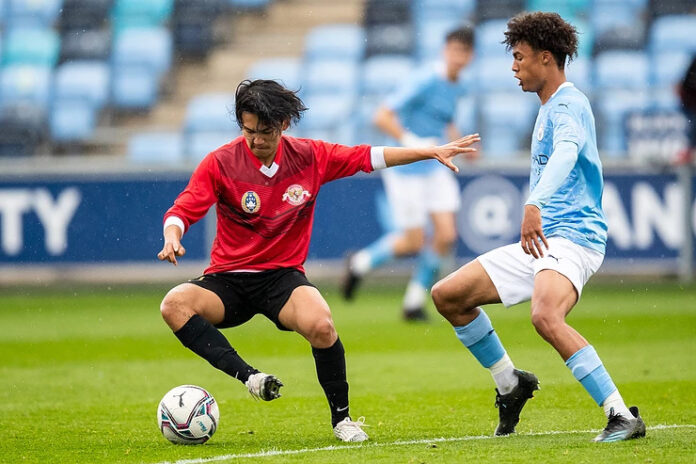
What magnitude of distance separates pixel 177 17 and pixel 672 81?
709 centimetres

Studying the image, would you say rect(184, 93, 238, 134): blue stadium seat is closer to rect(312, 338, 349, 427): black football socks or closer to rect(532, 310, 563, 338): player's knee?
rect(312, 338, 349, 427): black football socks

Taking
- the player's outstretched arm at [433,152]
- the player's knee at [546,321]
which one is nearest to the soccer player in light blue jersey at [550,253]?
the player's knee at [546,321]

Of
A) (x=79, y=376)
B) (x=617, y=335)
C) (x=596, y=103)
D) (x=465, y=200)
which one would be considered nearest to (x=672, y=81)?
(x=596, y=103)

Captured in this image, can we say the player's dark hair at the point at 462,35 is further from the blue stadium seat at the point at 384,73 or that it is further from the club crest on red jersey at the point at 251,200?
the club crest on red jersey at the point at 251,200

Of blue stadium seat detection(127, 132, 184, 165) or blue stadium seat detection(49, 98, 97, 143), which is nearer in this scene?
blue stadium seat detection(127, 132, 184, 165)

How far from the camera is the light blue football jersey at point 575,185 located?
5.14m

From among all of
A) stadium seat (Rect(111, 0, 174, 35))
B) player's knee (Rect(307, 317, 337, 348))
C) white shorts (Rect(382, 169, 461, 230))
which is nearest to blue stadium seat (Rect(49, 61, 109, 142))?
stadium seat (Rect(111, 0, 174, 35))

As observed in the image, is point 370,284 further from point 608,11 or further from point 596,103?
point 608,11

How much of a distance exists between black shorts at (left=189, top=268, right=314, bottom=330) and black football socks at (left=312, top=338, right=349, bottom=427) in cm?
30

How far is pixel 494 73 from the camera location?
16.1m

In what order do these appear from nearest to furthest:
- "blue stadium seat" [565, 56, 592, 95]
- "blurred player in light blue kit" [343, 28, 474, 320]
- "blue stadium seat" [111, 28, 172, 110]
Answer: "blurred player in light blue kit" [343, 28, 474, 320] < "blue stadium seat" [565, 56, 592, 95] < "blue stadium seat" [111, 28, 172, 110]

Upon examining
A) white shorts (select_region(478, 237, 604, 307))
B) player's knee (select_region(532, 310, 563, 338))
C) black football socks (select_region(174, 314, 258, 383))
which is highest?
white shorts (select_region(478, 237, 604, 307))

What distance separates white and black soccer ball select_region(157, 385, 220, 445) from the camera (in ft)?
17.4

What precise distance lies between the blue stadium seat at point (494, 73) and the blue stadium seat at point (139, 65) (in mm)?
4498
